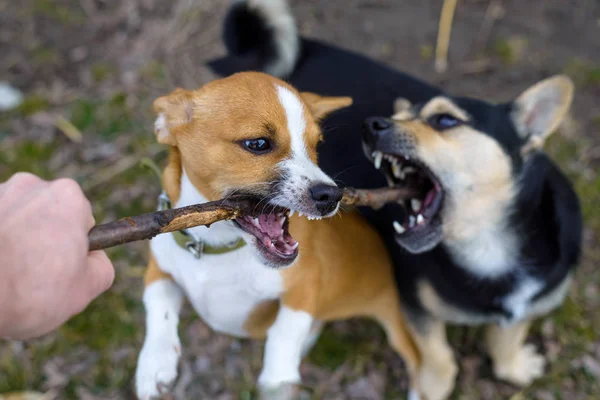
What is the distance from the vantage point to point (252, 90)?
88.9 inches

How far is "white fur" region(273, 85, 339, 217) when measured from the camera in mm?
2066

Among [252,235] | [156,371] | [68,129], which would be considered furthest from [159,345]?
[68,129]

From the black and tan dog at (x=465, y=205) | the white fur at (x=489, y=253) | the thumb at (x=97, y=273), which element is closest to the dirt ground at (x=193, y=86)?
the black and tan dog at (x=465, y=205)

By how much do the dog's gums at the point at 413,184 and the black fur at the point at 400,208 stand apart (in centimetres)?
15

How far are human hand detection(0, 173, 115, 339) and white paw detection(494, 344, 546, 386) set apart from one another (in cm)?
274

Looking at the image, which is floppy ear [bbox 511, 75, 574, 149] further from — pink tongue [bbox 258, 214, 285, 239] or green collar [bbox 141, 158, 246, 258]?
green collar [bbox 141, 158, 246, 258]

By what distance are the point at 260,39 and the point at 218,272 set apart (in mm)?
1678

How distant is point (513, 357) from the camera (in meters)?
3.41

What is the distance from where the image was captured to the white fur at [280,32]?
3410 mm

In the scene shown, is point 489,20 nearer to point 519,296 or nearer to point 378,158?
point 378,158

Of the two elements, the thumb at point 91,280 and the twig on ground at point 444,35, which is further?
the twig on ground at point 444,35

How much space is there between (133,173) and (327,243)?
2188mm

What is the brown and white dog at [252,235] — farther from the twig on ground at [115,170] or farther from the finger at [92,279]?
the twig on ground at [115,170]

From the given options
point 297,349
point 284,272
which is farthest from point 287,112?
point 297,349
